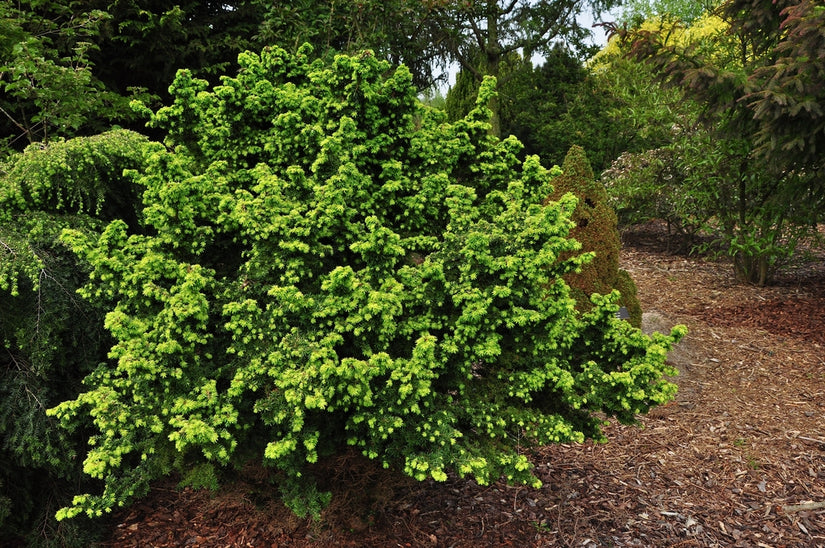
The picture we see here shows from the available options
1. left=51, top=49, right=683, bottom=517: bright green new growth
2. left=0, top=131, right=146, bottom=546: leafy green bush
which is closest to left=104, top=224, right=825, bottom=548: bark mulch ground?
left=0, top=131, right=146, bottom=546: leafy green bush

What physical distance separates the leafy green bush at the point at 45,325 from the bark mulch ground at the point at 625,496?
0.50 metres

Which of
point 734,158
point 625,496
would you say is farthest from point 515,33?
point 625,496

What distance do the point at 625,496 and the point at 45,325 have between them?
3.64m

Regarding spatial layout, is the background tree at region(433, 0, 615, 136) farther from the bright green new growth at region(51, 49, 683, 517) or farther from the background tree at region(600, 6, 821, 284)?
the bright green new growth at region(51, 49, 683, 517)

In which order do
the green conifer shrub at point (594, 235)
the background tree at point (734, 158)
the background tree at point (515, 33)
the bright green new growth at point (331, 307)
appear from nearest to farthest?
the bright green new growth at point (331, 307)
the green conifer shrub at point (594, 235)
the background tree at point (734, 158)
the background tree at point (515, 33)

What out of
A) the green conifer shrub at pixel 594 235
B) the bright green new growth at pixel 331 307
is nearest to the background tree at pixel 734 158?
the green conifer shrub at pixel 594 235

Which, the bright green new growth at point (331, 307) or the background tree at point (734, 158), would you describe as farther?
the background tree at point (734, 158)

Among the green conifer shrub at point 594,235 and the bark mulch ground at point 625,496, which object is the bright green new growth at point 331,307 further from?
the green conifer shrub at point 594,235

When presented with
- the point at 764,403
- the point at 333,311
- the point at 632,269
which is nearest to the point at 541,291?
the point at 333,311

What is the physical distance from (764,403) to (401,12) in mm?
6668

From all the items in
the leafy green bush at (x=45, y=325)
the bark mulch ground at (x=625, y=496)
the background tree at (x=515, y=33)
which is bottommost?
the bark mulch ground at (x=625, y=496)

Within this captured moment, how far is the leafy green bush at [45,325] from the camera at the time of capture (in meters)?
3.09

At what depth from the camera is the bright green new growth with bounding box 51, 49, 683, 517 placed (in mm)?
2467

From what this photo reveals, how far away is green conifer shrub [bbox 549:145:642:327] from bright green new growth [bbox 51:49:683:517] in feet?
8.48
